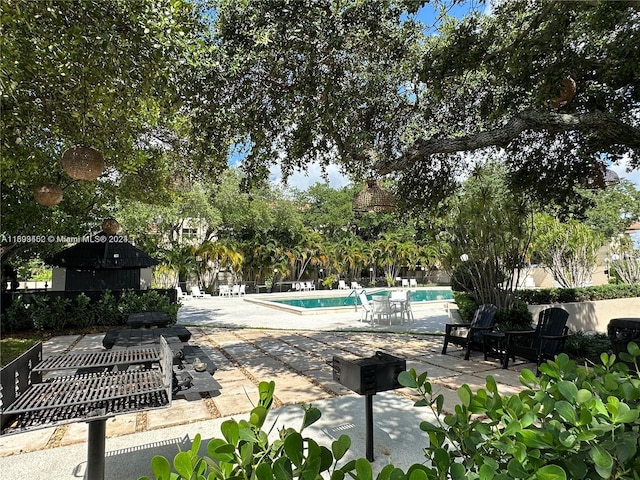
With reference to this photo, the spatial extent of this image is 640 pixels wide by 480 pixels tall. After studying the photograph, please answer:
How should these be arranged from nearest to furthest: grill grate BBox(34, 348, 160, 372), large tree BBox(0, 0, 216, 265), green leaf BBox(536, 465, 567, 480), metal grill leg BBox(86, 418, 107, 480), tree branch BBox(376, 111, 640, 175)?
green leaf BBox(536, 465, 567, 480)
metal grill leg BBox(86, 418, 107, 480)
grill grate BBox(34, 348, 160, 372)
large tree BBox(0, 0, 216, 265)
tree branch BBox(376, 111, 640, 175)

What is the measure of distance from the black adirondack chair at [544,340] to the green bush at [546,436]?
496 centimetres

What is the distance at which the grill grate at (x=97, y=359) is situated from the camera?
3.09m

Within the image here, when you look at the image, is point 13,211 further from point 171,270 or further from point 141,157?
point 171,270

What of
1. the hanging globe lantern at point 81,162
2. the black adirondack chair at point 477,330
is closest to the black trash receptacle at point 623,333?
the black adirondack chair at point 477,330

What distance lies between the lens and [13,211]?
26.4ft

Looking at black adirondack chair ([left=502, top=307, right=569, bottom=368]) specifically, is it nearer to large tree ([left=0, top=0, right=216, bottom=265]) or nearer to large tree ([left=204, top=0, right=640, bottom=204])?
large tree ([left=204, top=0, right=640, bottom=204])

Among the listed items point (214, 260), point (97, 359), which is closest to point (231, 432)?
point (97, 359)

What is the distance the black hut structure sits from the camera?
34.3 ft

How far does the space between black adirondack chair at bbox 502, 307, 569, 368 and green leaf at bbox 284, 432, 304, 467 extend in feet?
18.2

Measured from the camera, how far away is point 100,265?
10.4 m

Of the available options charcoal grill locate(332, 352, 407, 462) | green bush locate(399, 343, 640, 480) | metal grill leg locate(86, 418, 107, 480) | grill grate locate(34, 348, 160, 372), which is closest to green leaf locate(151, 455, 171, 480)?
green bush locate(399, 343, 640, 480)

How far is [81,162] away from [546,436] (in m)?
5.19

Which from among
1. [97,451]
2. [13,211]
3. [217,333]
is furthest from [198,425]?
[13,211]

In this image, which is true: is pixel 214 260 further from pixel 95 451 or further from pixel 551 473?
pixel 551 473
